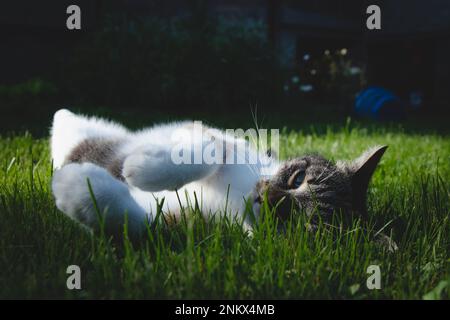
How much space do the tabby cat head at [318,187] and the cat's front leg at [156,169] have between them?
0.30m

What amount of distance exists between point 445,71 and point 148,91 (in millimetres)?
6651

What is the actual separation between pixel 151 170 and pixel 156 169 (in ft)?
0.05

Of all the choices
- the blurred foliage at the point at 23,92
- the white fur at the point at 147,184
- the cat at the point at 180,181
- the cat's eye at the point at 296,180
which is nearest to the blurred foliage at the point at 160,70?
the blurred foliage at the point at 23,92

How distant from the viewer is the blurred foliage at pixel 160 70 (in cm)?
627

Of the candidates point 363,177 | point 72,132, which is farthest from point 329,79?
point 363,177

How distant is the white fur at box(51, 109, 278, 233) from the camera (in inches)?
49.9

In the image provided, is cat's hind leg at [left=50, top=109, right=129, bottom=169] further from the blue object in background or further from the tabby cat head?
the blue object in background

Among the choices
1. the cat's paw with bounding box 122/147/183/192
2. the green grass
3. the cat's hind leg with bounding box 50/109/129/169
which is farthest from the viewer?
the cat's hind leg with bounding box 50/109/129/169

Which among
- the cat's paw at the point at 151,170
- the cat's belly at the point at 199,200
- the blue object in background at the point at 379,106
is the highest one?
the blue object in background at the point at 379,106

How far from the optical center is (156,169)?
1.38m

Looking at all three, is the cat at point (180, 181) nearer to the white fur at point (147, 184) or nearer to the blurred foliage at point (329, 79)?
the white fur at point (147, 184)

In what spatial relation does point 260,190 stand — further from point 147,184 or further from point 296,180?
point 147,184

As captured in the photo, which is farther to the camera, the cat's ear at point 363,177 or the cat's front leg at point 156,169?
the cat's ear at point 363,177

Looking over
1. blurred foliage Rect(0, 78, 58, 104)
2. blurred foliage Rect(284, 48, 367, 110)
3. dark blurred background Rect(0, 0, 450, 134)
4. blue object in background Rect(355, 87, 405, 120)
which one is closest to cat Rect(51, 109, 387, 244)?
dark blurred background Rect(0, 0, 450, 134)
